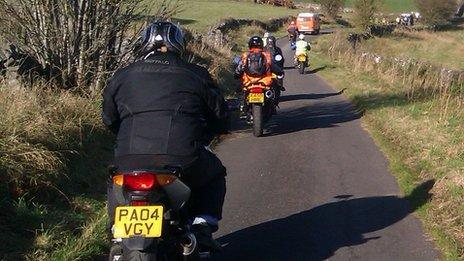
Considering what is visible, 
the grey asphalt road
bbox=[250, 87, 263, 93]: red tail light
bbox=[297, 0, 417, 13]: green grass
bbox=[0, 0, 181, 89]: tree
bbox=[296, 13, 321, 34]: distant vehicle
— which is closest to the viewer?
the grey asphalt road

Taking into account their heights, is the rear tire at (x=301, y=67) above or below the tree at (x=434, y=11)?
above

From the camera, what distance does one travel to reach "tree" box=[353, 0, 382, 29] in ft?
188

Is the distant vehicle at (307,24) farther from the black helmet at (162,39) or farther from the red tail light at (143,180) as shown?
the red tail light at (143,180)

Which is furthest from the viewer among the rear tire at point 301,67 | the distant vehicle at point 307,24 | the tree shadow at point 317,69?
the distant vehicle at point 307,24

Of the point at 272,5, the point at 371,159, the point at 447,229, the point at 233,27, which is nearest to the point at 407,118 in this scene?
the point at 371,159

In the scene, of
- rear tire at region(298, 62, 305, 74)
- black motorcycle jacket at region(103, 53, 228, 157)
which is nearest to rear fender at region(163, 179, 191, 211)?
black motorcycle jacket at region(103, 53, 228, 157)

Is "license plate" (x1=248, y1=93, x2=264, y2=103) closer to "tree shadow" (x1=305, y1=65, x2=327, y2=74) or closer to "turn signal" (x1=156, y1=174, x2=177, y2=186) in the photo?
"turn signal" (x1=156, y1=174, x2=177, y2=186)

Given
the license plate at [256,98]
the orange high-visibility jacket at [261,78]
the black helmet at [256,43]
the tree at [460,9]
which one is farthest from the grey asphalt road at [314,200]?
the tree at [460,9]

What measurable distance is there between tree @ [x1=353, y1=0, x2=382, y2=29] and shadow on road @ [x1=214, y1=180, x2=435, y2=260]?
169 ft

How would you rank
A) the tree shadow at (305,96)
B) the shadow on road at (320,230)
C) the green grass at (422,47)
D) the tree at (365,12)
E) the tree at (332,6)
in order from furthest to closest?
the tree at (332,6) < the tree at (365,12) < the green grass at (422,47) < the tree shadow at (305,96) < the shadow on road at (320,230)

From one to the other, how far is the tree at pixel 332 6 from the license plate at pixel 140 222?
2999 inches

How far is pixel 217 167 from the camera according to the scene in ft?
16.0

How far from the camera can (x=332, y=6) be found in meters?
79.5

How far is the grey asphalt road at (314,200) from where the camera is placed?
6.17 metres
